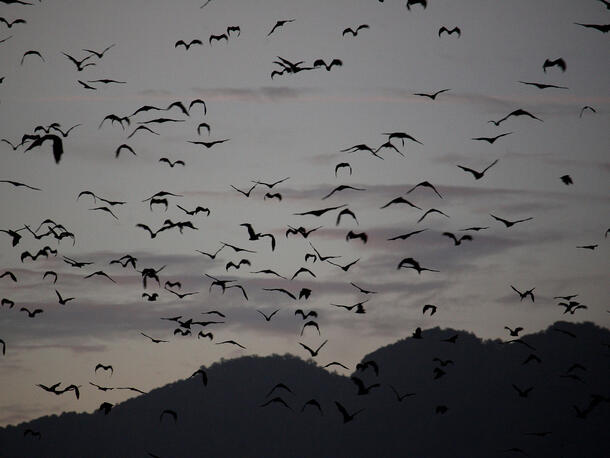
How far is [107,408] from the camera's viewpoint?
43594 mm

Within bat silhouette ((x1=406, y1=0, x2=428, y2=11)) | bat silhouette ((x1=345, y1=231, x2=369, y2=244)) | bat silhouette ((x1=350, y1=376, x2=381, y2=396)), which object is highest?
bat silhouette ((x1=406, y1=0, x2=428, y2=11))

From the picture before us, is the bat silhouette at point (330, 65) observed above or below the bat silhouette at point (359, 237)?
above

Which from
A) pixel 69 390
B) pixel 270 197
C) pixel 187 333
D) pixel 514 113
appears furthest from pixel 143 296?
pixel 514 113

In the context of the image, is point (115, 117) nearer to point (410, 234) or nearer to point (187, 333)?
point (187, 333)

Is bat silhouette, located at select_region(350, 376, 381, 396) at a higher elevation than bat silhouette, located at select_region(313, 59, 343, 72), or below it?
below

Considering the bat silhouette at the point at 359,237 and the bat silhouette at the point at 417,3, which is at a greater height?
the bat silhouette at the point at 417,3

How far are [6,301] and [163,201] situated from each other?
18360mm

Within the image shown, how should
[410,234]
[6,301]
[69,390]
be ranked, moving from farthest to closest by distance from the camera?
1. [6,301]
2. [69,390]
3. [410,234]

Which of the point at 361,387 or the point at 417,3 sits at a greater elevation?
the point at 417,3

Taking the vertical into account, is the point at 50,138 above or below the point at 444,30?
below

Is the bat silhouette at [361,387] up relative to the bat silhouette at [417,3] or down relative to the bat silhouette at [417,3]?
down

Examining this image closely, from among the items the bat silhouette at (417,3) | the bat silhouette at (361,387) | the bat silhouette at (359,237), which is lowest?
the bat silhouette at (361,387)

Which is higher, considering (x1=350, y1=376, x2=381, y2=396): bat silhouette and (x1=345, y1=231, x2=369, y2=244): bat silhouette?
(x1=345, y1=231, x2=369, y2=244): bat silhouette

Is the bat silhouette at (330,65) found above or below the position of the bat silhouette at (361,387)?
above
